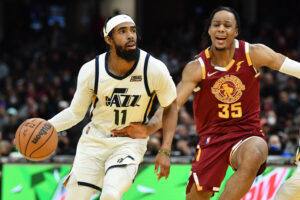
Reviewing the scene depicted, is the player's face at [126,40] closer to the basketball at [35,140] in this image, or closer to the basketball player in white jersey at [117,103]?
the basketball player in white jersey at [117,103]

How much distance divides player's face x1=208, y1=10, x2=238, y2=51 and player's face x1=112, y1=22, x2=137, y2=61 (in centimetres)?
99

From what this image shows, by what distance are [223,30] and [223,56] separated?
272 mm

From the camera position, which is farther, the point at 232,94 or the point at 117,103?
the point at 232,94

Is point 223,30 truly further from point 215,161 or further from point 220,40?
point 215,161

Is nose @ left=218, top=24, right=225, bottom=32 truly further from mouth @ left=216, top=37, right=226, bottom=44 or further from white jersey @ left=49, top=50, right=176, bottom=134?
white jersey @ left=49, top=50, right=176, bottom=134

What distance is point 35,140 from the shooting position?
18.3ft

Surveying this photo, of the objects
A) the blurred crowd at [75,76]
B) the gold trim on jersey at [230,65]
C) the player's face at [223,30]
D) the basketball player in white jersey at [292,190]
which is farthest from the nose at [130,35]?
the blurred crowd at [75,76]

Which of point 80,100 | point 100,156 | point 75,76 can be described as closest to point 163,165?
point 100,156

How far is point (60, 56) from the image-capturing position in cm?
1764

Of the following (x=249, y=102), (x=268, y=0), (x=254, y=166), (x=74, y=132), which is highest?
(x=268, y=0)

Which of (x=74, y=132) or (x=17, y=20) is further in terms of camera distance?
(x=17, y=20)

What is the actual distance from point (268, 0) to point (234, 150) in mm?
14020

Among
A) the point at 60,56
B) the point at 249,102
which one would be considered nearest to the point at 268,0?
the point at 60,56

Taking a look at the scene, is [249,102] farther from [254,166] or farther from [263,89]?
[263,89]
